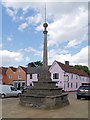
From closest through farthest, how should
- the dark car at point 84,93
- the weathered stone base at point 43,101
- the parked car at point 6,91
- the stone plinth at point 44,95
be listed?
the weathered stone base at point 43,101
the stone plinth at point 44,95
the dark car at point 84,93
the parked car at point 6,91

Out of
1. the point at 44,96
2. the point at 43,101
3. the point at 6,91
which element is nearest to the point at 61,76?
the point at 6,91

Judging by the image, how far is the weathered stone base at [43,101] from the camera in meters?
16.5

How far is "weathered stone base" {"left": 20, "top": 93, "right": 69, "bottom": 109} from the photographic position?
54.2 ft

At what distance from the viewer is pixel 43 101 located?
1675 centimetres

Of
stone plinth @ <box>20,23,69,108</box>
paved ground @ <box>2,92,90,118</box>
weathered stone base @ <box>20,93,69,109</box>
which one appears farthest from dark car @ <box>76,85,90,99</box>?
paved ground @ <box>2,92,90,118</box>

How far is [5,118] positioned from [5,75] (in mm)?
58215

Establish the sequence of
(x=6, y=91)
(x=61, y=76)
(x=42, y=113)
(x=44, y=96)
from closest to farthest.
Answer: (x=42, y=113)
(x=44, y=96)
(x=6, y=91)
(x=61, y=76)

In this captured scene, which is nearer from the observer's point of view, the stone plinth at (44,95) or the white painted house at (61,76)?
the stone plinth at (44,95)

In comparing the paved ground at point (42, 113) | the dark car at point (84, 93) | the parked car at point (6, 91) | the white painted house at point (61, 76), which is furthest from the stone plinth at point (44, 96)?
the white painted house at point (61, 76)

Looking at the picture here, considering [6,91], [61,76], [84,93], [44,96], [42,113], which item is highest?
[61,76]

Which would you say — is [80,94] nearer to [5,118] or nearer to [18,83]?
[5,118]

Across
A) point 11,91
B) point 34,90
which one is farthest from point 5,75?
point 34,90

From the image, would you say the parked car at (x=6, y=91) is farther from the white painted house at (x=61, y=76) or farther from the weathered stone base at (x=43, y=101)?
the white painted house at (x=61, y=76)

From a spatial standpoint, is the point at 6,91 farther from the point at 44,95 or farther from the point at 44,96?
the point at 44,96
